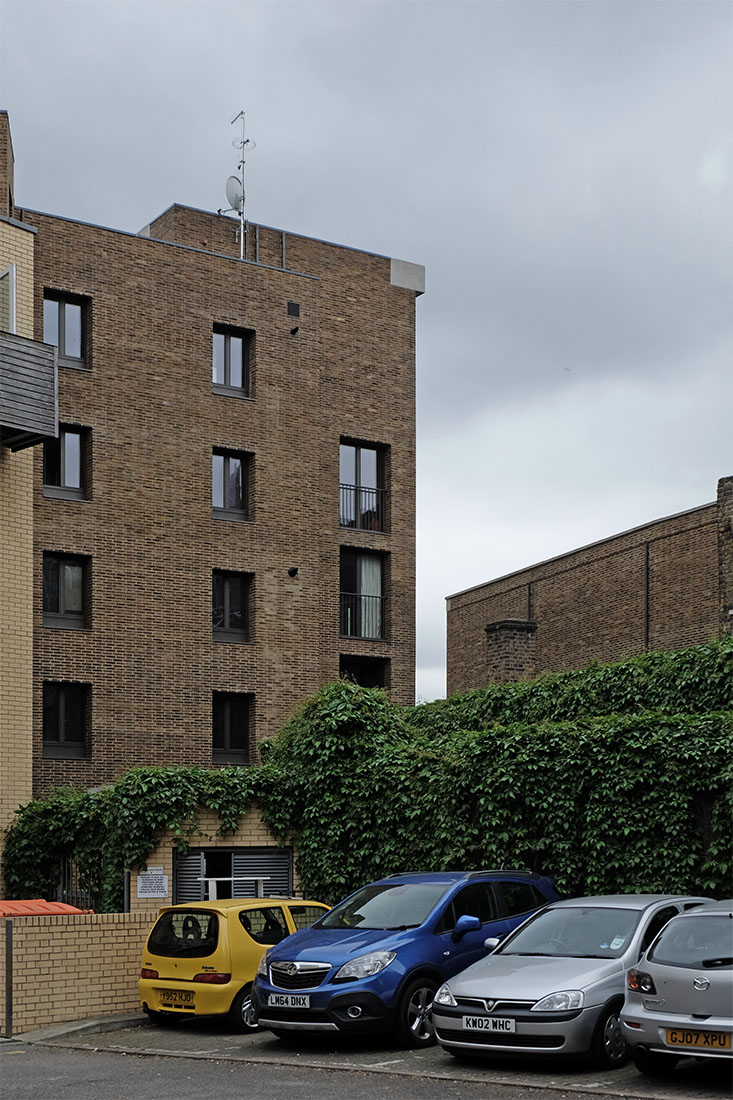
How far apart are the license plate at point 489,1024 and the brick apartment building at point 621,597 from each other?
559 inches

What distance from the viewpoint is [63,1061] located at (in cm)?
1460

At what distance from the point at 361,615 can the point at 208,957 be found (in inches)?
796

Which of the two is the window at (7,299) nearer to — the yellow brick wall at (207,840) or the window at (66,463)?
the window at (66,463)

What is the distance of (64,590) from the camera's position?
99.7 ft

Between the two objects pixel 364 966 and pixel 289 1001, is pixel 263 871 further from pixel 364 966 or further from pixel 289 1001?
pixel 364 966

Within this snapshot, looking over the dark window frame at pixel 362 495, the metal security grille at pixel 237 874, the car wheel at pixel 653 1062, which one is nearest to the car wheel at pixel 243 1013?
the car wheel at pixel 653 1062

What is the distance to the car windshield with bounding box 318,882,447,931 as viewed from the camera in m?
15.1

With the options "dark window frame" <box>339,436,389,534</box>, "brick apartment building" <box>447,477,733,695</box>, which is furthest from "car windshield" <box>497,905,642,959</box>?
"dark window frame" <box>339,436,389,534</box>

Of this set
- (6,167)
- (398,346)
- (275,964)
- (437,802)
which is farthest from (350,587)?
(275,964)

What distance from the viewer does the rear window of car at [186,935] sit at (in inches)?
629

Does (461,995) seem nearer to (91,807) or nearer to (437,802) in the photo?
(437,802)

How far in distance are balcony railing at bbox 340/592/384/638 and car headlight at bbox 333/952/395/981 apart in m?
21.4

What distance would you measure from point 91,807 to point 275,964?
371 inches

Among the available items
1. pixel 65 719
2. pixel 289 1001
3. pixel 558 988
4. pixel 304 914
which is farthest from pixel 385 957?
pixel 65 719
